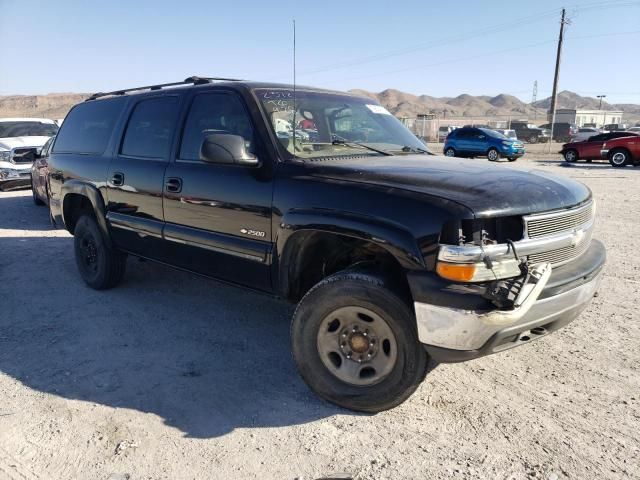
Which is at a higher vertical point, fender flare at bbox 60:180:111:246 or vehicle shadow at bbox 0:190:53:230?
fender flare at bbox 60:180:111:246

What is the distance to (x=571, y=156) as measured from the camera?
21812 millimetres

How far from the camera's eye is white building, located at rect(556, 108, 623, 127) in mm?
68688

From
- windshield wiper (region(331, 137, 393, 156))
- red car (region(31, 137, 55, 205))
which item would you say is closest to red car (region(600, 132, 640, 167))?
windshield wiper (region(331, 137, 393, 156))

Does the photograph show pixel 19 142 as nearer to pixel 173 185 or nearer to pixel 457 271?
pixel 173 185

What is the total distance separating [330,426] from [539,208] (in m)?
1.70

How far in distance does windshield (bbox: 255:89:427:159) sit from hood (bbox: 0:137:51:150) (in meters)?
10.4

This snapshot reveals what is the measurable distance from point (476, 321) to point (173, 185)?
258 centimetres

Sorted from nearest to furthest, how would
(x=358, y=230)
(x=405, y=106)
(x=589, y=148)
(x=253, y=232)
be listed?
(x=358, y=230)
(x=253, y=232)
(x=589, y=148)
(x=405, y=106)

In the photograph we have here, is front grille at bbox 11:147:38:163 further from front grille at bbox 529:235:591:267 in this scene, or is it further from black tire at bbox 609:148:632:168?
black tire at bbox 609:148:632:168

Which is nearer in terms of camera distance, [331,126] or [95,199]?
[331,126]

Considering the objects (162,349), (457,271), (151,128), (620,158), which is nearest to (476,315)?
(457,271)

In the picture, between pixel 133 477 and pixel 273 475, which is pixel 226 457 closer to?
pixel 273 475

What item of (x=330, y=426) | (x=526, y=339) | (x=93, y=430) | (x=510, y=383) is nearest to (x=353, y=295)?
(x=330, y=426)

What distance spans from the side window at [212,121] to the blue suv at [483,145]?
1992 cm
